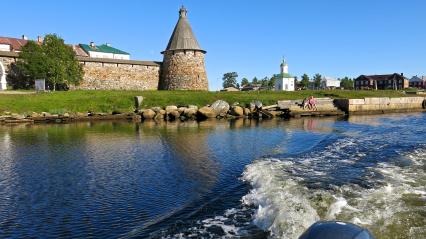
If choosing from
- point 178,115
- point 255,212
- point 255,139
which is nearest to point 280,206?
point 255,212

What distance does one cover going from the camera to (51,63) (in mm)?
43312

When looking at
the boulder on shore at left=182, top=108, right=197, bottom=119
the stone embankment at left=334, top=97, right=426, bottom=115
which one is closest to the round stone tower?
the boulder on shore at left=182, top=108, right=197, bottom=119

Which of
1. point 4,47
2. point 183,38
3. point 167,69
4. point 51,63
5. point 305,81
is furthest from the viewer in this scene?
point 305,81

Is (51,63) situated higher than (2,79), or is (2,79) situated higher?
(51,63)

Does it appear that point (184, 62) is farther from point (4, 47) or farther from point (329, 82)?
point (329, 82)

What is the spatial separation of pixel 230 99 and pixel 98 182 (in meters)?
28.7

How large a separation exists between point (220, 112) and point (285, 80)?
1930 inches

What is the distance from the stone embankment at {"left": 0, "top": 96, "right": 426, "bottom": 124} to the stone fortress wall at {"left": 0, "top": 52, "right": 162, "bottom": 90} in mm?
15901

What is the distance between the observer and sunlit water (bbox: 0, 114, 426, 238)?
271 inches

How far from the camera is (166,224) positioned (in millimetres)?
7055

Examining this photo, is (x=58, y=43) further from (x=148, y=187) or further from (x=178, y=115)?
(x=148, y=187)

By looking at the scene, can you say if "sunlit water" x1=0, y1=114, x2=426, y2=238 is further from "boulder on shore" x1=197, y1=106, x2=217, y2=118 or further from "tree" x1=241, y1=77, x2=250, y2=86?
"tree" x1=241, y1=77, x2=250, y2=86

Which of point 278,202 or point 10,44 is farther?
point 10,44

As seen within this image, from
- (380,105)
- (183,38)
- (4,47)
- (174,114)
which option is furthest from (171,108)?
(4,47)
